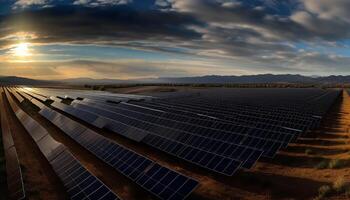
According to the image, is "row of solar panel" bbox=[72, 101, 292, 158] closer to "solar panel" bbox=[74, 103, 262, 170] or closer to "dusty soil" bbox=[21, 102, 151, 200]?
"solar panel" bbox=[74, 103, 262, 170]

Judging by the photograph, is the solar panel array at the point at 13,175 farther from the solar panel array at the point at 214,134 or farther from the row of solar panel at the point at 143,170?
the solar panel array at the point at 214,134

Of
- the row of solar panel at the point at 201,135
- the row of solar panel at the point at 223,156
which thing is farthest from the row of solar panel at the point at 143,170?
the row of solar panel at the point at 201,135

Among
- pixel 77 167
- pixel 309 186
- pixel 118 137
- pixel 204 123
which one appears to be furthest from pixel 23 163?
pixel 309 186

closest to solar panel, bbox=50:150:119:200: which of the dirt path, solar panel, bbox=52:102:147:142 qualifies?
the dirt path

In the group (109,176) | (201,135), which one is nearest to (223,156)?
(201,135)

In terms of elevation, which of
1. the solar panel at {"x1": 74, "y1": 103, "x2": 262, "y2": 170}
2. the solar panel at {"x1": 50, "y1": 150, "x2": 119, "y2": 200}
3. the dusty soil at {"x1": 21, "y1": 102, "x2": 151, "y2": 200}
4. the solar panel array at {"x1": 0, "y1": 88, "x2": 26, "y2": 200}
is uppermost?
the solar panel at {"x1": 74, "y1": 103, "x2": 262, "y2": 170}

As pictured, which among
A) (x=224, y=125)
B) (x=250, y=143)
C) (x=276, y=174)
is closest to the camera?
(x=276, y=174)

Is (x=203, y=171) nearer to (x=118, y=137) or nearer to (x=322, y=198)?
(x=322, y=198)
